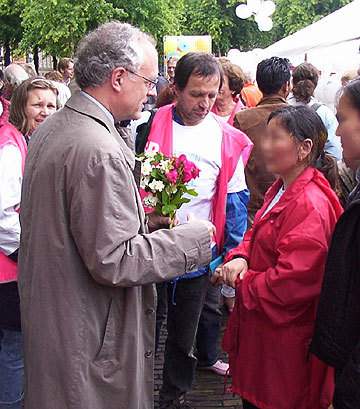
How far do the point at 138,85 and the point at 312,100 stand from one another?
151 inches

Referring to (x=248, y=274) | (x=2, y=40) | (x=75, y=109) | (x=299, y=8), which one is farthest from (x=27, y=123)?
(x=299, y=8)

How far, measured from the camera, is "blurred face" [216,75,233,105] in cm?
519

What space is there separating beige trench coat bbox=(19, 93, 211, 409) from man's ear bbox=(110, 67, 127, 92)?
0.38 feet

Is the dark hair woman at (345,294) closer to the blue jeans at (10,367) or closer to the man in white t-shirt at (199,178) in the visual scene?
the man in white t-shirt at (199,178)

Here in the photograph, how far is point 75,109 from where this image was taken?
1.95m

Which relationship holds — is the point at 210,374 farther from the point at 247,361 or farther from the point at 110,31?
the point at 110,31

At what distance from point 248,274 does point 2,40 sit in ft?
72.9

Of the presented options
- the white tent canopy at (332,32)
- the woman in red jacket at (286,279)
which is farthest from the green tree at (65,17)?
the woman in red jacket at (286,279)

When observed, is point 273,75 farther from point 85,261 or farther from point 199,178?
point 85,261

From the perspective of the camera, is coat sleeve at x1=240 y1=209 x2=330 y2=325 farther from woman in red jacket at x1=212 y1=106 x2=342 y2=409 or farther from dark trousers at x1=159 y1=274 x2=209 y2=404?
dark trousers at x1=159 y1=274 x2=209 y2=404

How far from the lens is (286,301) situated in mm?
2305

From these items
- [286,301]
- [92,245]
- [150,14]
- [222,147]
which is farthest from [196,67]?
[150,14]

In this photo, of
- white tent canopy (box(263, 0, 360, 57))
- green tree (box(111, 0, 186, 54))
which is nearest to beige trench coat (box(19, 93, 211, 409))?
white tent canopy (box(263, 0, 360, 57))

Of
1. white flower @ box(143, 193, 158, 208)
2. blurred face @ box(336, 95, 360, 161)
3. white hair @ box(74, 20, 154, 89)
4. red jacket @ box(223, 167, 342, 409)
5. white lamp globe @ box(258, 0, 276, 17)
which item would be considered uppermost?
white lamp globe @ box(258, 0, 276, 17)
